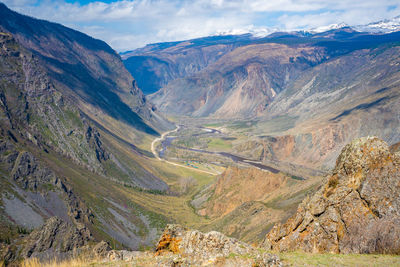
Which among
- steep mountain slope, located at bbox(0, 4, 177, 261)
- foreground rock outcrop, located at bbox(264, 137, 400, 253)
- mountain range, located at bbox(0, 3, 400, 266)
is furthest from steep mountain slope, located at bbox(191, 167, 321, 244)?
foreground rock outcrop, located at bbox(264, 137, 400, 253)

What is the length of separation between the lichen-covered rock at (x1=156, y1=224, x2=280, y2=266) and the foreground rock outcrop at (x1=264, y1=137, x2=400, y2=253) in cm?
510

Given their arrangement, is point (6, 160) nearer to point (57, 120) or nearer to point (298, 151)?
point (57, 120)

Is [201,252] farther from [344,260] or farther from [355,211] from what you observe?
[355,211]

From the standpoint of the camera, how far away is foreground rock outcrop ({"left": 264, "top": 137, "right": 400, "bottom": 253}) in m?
16.6

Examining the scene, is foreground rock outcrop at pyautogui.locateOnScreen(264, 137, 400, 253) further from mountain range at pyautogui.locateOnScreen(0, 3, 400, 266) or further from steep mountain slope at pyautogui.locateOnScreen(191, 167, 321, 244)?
steep mountain slope at pyautogui.locateOnScreen(191, 167, 321, 244)

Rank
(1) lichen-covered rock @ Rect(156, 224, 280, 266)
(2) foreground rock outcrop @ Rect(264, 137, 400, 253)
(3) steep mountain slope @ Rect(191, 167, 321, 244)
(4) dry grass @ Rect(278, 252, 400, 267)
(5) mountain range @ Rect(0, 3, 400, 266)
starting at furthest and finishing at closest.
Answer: (3) steep mountain slope @ Rect(191, 167, 321, 244) → (5) mountain range @ Rect(0, 3, 400, 266) → (2) foreground rock outcrop @ Rect(264, 137, 400, 253) → (4) dry grass @ Rect(278, 252, 400, 267) → (1) lichen-covered rock @ Rect(156, 224, 280, 266)

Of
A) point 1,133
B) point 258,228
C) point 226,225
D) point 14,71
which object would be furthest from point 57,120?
point 258,228

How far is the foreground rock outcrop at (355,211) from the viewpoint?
16.6m

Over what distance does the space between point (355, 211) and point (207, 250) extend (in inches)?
352

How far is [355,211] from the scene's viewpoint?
60.0 feet

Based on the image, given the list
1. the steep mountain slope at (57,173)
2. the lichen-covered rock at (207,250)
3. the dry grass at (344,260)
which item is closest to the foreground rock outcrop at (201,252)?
the lichen-covered rock at (207,250)

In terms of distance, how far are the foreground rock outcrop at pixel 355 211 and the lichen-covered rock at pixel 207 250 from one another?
510cm

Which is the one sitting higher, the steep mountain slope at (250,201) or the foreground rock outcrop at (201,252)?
the foreground rock outcrop at (201,252)

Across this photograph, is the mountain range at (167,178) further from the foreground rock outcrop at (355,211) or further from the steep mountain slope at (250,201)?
the steep mountain slope at (250,201)
